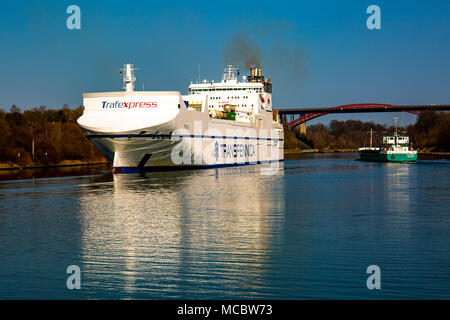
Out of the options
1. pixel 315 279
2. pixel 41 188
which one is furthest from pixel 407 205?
pixel 41 188

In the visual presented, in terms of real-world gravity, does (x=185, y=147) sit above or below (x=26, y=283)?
above

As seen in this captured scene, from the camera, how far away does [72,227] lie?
701 inches

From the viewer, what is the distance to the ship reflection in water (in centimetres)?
1064

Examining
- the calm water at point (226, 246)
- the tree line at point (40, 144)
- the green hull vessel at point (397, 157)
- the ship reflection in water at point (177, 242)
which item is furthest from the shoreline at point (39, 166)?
the green hull vessel at point (397, 157)

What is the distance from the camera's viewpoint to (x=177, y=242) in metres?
14.9

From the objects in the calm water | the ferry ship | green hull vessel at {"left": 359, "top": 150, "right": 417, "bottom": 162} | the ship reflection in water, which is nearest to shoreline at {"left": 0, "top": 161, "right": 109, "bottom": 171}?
the ferry ship

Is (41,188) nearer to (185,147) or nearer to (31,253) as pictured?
(185,147)

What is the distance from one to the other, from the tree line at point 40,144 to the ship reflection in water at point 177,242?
42908 mm

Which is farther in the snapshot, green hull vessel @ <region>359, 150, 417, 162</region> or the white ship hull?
green hull vessel @ <region>359, 150, 417, 162</region>

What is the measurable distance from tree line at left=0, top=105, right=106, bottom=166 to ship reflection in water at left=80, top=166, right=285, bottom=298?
141 ft

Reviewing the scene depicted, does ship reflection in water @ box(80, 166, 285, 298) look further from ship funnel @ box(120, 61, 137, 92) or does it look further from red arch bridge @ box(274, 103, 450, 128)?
red arch bridge @ box(274, 103, 450, 128)

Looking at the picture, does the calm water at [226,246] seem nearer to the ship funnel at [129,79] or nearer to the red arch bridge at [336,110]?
the ship funnel at [129,79]
